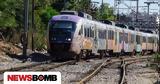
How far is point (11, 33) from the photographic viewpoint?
4528cm

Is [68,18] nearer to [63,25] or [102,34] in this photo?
[63,25]

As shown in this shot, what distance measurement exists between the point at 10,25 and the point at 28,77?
3645 centimetres

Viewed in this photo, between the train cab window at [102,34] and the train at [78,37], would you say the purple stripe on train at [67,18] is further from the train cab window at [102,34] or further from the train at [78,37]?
the train cab window at [102,34]

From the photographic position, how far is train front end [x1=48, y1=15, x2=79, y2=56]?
29125 millimetres

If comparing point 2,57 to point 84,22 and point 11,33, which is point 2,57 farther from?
point 11,33

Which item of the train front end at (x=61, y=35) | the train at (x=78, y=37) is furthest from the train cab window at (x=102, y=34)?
the train front end at (x=61, y=35)

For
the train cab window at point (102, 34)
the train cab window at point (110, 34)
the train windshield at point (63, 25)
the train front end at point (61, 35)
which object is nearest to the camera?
the train front end at point (61, 35)

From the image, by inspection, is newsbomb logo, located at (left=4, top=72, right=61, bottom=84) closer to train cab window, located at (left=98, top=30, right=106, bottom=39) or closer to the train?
the train

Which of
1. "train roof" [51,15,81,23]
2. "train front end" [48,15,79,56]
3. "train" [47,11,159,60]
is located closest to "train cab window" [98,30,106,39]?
"train" [47,11,159,60]

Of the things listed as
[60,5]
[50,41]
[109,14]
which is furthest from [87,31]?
[109,14]

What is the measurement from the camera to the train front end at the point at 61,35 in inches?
1147

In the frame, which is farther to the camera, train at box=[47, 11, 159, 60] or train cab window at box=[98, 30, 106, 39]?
train cab window at box=[98, 30, 106, 39]

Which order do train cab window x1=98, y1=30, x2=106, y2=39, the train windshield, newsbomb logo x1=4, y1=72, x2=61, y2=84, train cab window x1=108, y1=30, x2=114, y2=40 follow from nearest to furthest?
1. newsbomb logo x1=4, y1=72, x2=61, y2=84
2. the train windshield
3. train cab window x1=98, y1=30, x2=106, y2=39
4. train cab window x1=108, y1=30, x2=114, y2=40

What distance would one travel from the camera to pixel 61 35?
95.9 ft
